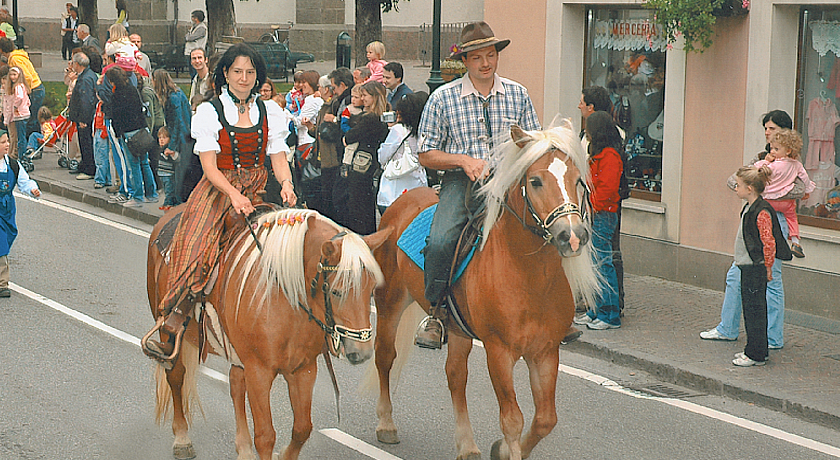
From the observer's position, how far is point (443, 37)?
41.0m

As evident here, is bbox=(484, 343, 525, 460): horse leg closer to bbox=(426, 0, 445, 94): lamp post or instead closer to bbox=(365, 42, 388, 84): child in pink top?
bbox=(365, 42, 388, 84): child in pink top

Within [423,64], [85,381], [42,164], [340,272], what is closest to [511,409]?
[340,272]

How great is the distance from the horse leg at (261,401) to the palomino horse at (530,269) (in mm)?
982

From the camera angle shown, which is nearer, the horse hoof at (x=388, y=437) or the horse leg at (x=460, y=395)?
the horse leg at (x=460, y=395)

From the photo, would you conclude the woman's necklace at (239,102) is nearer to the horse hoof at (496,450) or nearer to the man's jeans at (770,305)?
the horse hoof at (496,450)

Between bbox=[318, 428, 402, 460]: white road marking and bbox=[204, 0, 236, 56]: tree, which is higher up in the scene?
bbox=[204, 0, 236, 56]: tree

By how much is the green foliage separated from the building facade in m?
0.29

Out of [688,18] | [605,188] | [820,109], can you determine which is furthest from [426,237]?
[820,109]

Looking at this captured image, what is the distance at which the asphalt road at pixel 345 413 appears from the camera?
22.2ft

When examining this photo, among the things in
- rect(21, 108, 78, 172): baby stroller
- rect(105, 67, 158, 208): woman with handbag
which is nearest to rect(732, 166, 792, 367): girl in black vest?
rect(105, 67, 158, 208): woman with handbag

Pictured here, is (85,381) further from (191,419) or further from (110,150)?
(110,150)

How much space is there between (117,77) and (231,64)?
32.4 ft

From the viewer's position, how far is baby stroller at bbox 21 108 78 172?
19.4 meters

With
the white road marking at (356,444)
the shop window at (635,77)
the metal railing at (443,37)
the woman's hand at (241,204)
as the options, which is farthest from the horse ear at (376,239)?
the metal railing at (443,37)
